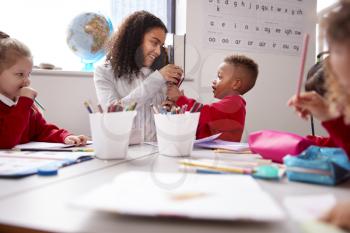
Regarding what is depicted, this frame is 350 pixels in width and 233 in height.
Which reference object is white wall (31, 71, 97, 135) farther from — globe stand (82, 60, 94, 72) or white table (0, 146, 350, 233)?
white table (0, 146, 350, 233)

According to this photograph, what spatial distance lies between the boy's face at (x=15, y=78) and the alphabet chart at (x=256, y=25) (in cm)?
125

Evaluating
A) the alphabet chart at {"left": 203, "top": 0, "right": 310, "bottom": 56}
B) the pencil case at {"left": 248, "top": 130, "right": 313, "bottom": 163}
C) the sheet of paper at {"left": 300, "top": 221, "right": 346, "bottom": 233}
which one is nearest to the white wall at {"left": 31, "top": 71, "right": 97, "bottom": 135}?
the alphabet chart at {"left": 203, "top": 0, "right": 310, "bottom": 56}

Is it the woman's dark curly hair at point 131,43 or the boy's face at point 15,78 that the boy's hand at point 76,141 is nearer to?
the boy's face at point 15,78

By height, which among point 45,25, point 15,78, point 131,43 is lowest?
point 15,78

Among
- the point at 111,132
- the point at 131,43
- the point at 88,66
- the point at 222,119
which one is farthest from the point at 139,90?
the point at 88,66

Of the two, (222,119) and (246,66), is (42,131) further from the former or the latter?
(246,66)

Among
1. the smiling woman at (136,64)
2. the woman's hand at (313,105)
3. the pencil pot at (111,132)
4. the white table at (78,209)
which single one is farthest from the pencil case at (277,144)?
the smiling woman at (136,64)

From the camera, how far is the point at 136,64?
1.52m

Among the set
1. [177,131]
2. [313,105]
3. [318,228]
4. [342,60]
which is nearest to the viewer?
[318,228]

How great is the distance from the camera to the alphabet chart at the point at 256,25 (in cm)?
216

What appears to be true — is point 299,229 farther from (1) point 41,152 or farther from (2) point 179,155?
(1) point 41,152

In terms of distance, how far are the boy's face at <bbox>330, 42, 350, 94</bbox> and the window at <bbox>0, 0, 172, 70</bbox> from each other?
171 cm

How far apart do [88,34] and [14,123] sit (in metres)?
0.92

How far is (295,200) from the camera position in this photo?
0.44 m
